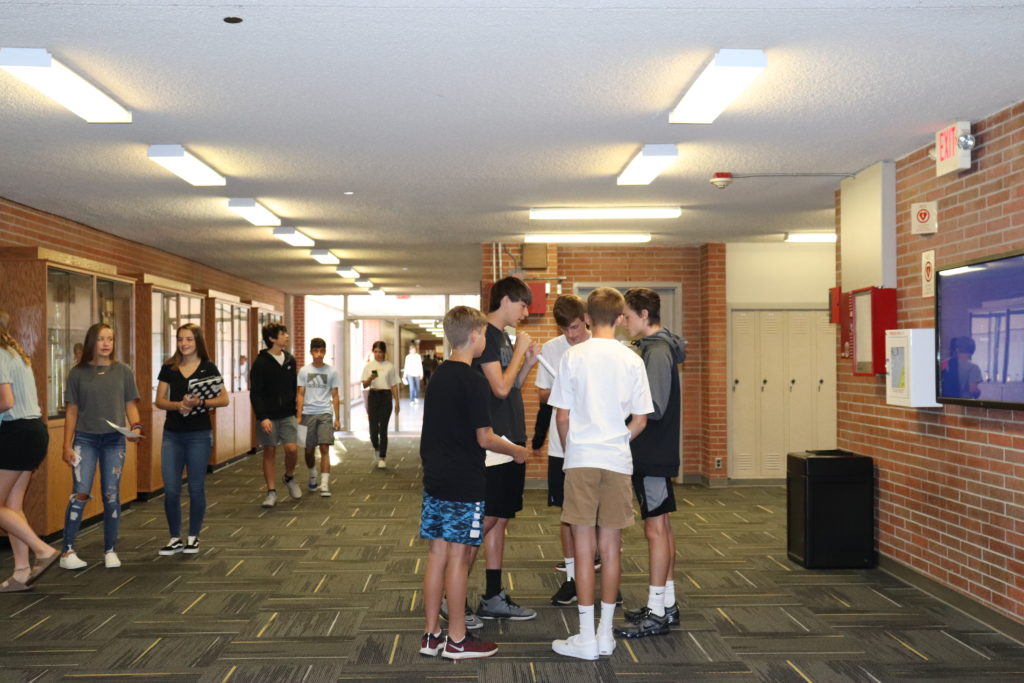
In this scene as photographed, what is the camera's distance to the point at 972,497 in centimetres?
469

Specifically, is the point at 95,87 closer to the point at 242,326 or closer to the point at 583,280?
the point at 583,280

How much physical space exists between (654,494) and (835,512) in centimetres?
203

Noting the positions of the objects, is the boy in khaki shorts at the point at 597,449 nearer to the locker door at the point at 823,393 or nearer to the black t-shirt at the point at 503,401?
the black t-shirt at the point at 503,401

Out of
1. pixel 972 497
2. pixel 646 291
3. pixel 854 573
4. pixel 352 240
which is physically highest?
pixel 352 240

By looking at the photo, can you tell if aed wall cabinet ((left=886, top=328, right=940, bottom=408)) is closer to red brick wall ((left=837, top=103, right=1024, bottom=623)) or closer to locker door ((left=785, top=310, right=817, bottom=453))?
red brick wall ((left=837, top=103, right=1024, bottom=623))

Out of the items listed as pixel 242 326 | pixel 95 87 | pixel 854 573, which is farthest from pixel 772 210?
pixel 242 326

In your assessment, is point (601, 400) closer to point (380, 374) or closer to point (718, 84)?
point (718, 84)

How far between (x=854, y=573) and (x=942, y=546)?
73 cm

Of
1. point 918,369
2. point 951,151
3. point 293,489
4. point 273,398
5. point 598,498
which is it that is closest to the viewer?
point 598,498

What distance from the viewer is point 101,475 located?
18.3ft

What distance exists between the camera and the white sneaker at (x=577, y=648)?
12.8 ft

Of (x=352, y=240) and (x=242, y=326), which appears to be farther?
(x=242, y=326)

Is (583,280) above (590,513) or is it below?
above

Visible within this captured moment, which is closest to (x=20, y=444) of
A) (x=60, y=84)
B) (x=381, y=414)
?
(x=60, y=84)
